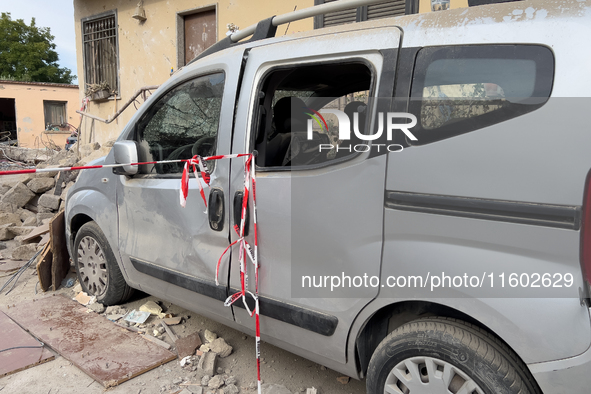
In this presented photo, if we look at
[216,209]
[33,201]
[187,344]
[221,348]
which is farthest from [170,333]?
[33,201]

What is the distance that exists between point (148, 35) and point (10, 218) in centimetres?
447

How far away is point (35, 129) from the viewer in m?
22.7

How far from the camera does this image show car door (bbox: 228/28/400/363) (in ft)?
6.12

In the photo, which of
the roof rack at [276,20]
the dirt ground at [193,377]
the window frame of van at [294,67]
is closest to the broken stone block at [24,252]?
the dirt ground at [193,377]

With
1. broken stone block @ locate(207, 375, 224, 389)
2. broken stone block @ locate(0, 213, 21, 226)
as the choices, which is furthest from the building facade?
broken stone block @ locate(207, 375, 224, 389)

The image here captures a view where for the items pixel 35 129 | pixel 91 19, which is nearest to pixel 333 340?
pixel 91 19

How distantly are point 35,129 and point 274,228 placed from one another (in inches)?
980

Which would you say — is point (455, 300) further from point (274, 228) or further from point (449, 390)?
point (274, 228)

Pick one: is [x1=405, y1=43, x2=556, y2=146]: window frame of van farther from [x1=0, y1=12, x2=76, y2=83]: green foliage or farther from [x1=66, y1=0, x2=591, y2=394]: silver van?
[x1=0, y1=12, x2=76, y2=83]: green foliage

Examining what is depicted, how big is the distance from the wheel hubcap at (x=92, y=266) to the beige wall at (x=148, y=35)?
494 centimetres

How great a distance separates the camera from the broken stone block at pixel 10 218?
6689 mm

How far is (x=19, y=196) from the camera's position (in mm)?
7402

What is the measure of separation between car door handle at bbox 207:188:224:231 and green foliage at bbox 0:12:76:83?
149 feet

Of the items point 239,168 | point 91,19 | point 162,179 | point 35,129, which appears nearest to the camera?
point 239,168
